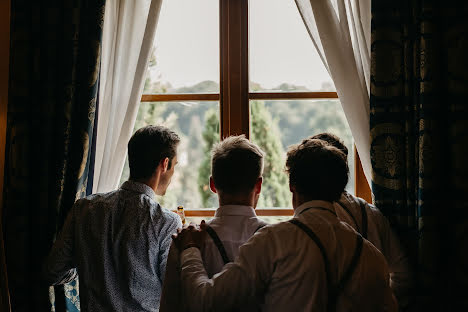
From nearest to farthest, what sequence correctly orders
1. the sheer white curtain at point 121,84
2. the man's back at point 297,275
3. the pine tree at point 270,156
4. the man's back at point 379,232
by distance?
the man's back at point 297,275 < the man's back at point 379,232 < the sheer white curtain at point 121,84 < the pine tree at point 270,156

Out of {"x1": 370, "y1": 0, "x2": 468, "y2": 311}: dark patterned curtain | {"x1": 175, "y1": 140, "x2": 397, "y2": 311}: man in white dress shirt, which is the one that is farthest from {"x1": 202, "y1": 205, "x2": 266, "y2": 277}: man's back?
{"x1": 370, "y1": 0, "x2": 468, "y2": 311}: dark patterned curtain

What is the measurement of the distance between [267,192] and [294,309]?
1105 millimetres

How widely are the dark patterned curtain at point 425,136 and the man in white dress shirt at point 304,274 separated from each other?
2.08 feet

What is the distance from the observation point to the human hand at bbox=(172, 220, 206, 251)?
4.56ft

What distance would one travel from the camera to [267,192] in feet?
7.50

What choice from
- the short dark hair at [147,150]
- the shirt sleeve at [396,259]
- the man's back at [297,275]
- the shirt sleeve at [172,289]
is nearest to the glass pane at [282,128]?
the shirt sleeve at [396,259]

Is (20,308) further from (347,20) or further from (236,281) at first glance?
(347,20)

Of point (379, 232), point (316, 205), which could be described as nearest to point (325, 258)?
point (316, 205)

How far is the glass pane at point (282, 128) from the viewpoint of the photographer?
229 cm

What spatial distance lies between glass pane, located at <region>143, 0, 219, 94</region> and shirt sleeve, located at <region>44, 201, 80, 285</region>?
2.87 feet

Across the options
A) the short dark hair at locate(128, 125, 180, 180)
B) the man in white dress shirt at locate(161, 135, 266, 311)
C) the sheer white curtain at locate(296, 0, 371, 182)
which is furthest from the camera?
the sheer white curtain at locate(296, 0, 371, 182)

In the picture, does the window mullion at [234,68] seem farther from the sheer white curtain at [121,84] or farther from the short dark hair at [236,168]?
the short dark hair at [236,168]

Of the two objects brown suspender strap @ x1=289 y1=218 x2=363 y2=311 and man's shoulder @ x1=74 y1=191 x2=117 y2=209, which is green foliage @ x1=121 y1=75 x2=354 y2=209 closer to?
man's shoulder @ x1=74 y1=191 x2=117 y2=209

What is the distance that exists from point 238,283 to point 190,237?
26cm
